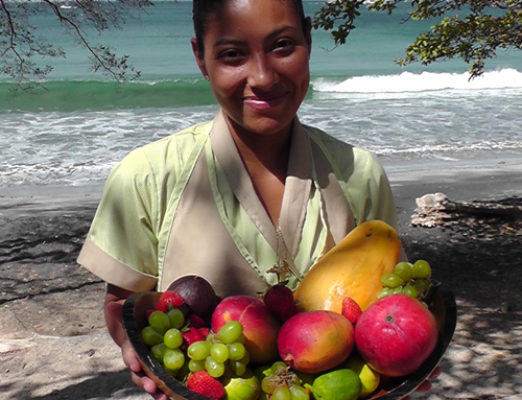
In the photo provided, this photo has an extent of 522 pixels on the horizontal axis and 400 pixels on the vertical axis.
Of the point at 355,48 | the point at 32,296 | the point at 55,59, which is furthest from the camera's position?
the point at 355,48

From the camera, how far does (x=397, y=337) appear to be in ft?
4.97

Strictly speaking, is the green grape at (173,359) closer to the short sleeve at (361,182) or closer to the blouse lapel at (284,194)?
the blouse lapel at (284,194)

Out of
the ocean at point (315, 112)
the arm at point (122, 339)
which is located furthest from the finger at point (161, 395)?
the ocean at point (315, 112)

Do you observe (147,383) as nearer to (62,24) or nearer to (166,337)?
(166,337)

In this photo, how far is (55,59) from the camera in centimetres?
3159

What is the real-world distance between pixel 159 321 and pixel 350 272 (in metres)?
0.54

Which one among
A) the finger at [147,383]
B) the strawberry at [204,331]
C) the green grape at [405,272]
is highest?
the green grape at [405,272]

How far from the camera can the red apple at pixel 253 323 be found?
162cm

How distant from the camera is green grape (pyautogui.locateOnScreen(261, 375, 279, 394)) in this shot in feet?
5.01

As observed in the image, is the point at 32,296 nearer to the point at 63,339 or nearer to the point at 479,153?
the point at 63,339

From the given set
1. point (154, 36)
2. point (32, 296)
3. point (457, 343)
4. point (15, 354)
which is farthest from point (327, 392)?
point (154, 36)

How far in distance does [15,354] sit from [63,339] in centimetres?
37

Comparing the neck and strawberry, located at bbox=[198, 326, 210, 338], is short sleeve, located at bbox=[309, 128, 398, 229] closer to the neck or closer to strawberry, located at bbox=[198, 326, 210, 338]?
the neck

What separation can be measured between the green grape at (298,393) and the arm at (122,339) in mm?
307
